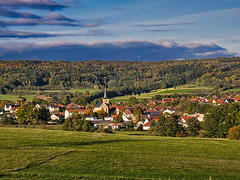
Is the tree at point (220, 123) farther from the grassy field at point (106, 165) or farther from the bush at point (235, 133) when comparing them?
the grassy field at point (106, 165)

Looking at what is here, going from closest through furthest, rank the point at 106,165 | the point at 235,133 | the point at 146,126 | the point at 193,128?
1. the point at 106,165
2. the point at 235,133
3. the point at 193,128
4. the point at 146,126

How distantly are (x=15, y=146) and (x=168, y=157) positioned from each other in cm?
1068

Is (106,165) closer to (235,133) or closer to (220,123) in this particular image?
(235,133)

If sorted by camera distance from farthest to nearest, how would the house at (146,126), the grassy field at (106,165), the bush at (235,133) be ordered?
the house at (146,126)
the bush at (235,133)
the grassy field at (106,165)

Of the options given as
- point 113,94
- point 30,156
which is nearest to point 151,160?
point 30,156

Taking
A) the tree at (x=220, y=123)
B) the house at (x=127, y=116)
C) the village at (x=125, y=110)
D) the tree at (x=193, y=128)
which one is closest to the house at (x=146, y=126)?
the village at (x=125, y=110)

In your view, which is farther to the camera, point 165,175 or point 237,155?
point 237,155

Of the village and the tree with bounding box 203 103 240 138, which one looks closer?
the tree with bounding box 203 103 240 138

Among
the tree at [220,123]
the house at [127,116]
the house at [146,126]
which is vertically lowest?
the house at [146,126]

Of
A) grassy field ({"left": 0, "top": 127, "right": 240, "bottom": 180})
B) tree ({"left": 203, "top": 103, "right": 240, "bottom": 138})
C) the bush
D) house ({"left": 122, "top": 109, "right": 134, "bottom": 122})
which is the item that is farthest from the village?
grassy field ({"left": 0, "top": 127, "right": 240, "bottom": 180})

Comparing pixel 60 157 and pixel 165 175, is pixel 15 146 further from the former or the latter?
pixel 165 175

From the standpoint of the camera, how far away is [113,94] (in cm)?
19025

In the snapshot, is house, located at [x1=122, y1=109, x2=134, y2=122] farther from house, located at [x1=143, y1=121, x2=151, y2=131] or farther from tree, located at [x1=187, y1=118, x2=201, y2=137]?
tree, located at [x1=187, y1=118, x2=201, y2=137]

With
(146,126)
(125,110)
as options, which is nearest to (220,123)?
(146,126)
